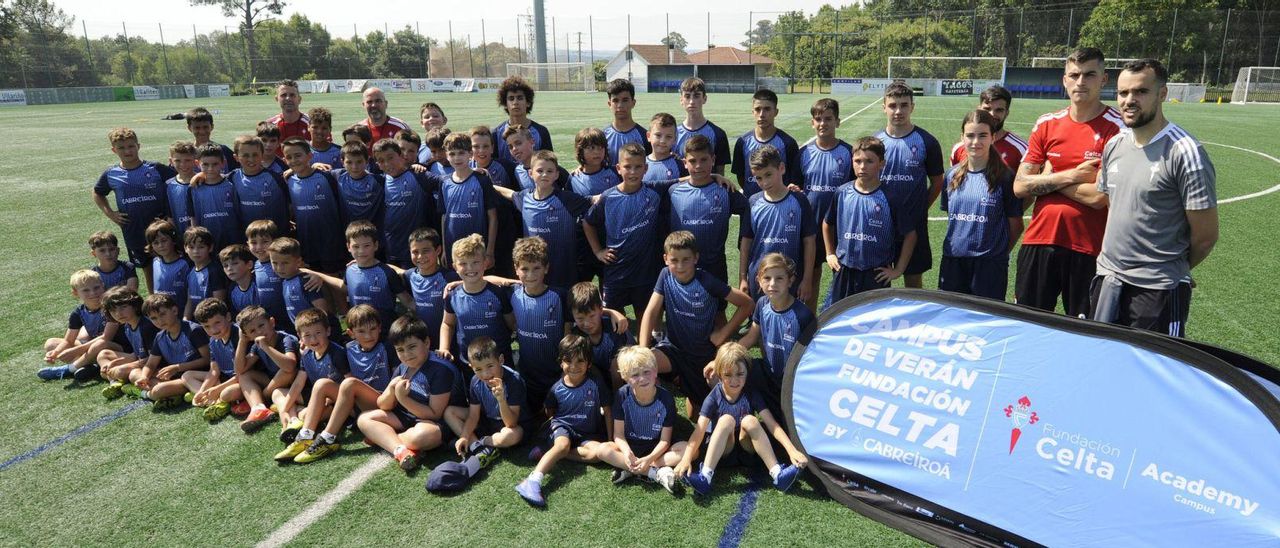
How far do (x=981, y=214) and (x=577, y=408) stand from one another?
9.33ft

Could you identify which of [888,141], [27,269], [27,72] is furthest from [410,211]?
[27,72]

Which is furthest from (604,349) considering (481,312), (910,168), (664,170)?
(910,168)

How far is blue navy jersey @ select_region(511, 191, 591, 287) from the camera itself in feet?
17.2

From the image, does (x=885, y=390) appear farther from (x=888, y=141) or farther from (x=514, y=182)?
(x=514, y=182)

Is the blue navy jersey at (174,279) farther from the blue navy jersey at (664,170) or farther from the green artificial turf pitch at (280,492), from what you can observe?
the blue navy jersey at (664,170)

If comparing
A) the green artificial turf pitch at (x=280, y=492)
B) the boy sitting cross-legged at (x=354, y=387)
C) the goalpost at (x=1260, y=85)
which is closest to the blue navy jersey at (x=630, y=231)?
the green artificial turf pitch at (x=280, y=492)

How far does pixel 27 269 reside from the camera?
27.3ft

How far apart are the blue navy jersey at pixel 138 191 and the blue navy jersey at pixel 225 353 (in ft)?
8.06

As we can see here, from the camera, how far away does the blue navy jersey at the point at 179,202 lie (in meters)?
6.25

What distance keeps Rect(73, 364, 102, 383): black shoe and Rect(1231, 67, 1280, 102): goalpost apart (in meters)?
46.6

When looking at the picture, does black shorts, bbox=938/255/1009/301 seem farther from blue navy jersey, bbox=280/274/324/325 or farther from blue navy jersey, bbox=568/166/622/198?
blue navy jersey, bbox=280/274/324/325

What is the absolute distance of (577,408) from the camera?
13.8 feet

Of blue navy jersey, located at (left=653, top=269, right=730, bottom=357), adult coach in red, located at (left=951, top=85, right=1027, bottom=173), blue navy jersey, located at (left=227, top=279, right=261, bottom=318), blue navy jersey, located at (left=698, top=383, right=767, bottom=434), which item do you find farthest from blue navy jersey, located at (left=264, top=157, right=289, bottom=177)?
adult coach in red, located at (left=951, top=85, right=1027, bottom=173)

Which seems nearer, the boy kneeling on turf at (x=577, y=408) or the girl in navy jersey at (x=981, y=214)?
the boy kneeling on turf at (x=577, y=408)
